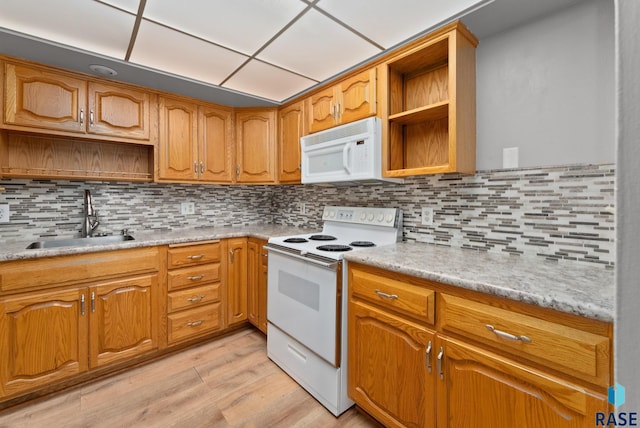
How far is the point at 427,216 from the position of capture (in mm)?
1867

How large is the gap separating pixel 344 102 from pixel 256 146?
108cm

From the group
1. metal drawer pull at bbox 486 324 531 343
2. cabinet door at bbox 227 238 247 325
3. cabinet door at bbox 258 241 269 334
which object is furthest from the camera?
cabinet door at bbox 227 238 247 325

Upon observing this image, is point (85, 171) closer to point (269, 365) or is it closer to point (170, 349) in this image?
point (170, 349)

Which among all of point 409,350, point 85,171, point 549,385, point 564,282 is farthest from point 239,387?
point 85,171

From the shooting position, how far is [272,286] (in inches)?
81.7

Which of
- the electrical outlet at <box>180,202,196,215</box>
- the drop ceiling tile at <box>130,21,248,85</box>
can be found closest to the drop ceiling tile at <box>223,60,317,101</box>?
the drop ceiling tile at <box>130,21,248,85</box>

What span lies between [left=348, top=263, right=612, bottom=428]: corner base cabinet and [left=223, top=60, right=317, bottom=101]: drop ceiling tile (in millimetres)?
1549

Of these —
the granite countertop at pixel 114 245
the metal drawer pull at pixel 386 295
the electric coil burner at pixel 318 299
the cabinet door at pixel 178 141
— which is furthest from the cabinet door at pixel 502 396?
the cabinet door at pixel 178 141

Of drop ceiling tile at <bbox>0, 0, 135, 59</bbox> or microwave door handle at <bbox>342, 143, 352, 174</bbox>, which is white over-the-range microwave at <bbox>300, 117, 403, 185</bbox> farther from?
drop ceiling tile at <bbox>0, 0, 135, 59</bbox>

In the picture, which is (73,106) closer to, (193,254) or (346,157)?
(193,254)

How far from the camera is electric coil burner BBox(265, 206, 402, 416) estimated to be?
5.19 feet

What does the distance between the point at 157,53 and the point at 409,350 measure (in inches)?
89.6

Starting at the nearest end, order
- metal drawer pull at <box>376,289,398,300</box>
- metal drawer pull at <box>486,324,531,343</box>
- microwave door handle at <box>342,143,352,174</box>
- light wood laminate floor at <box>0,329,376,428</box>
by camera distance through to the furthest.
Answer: metal drawer pull at <box>486,324,531,343</box>, metal drawer pull at <box>376,289,398,300</box>, light wood laminate floor at <box>0,329,376,428</box>, microwave door handle at <box>342,143,352,174</box>

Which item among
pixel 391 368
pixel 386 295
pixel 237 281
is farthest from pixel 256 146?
pixel 391 368
